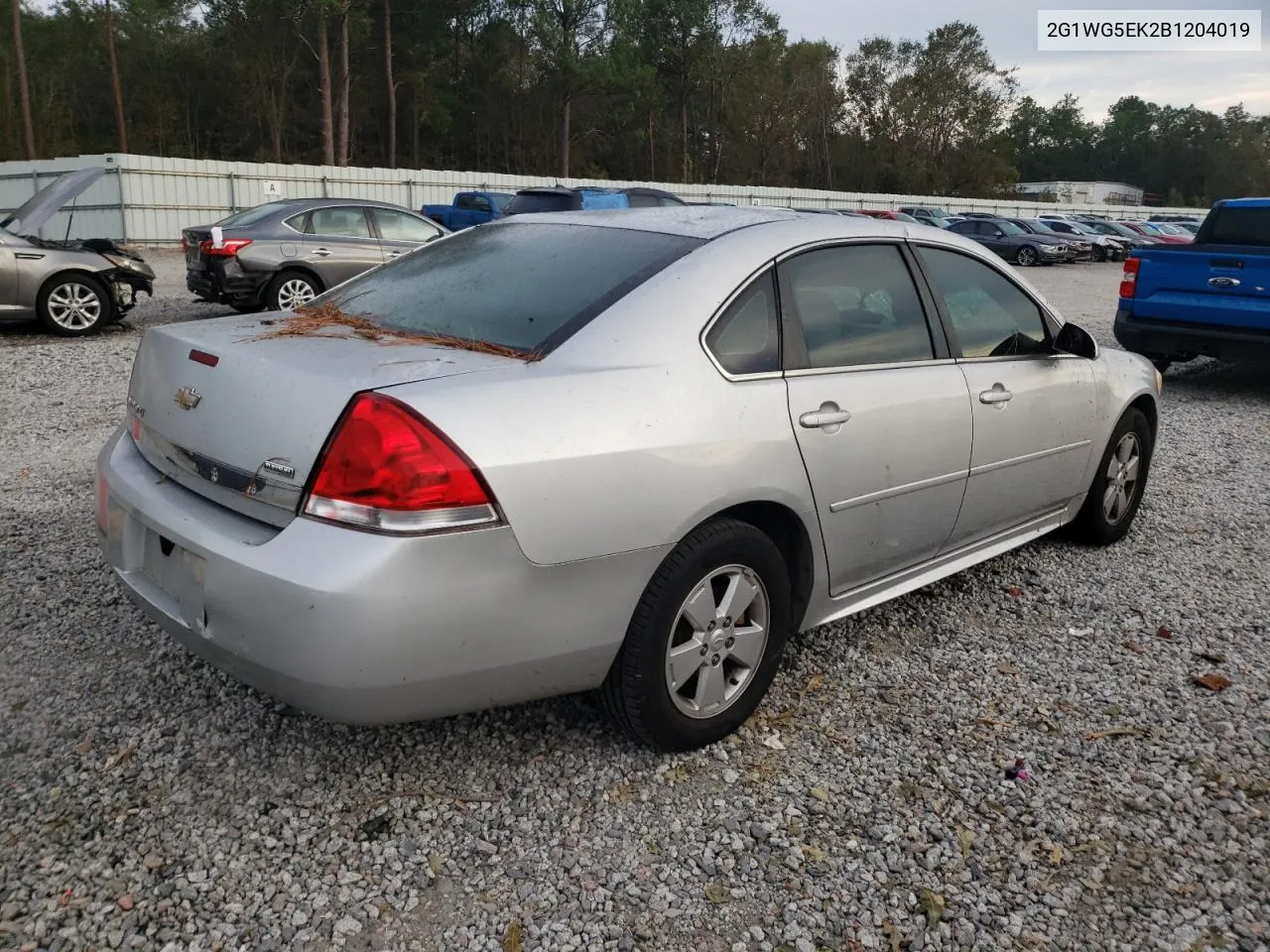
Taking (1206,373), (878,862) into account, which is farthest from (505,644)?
(1206,373)

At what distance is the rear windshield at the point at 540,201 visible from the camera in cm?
1555

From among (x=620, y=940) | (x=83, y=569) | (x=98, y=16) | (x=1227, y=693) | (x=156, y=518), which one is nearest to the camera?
(x=620, y=940)

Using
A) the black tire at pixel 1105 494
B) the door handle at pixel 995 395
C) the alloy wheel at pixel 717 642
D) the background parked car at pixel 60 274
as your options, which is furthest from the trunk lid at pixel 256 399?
the background parked car at pixel 60 274

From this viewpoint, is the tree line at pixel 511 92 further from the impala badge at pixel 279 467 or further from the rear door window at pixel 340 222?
the impala badge at pixel 279 467

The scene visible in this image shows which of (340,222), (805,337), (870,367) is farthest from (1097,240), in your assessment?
(805,337)

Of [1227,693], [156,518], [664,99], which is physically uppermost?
[664,99]

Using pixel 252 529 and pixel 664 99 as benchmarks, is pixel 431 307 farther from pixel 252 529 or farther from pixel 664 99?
pixel 664 99

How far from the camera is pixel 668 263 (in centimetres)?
299

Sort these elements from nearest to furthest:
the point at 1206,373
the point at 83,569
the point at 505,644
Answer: the point at 505,644, the point at 83,569, the point at 1206,373

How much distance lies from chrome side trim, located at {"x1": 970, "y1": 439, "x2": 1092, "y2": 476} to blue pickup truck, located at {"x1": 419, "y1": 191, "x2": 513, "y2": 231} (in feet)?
57.9

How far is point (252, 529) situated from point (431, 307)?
101 cm

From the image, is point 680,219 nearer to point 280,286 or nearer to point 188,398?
point 188,398

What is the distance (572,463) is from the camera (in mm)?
2432

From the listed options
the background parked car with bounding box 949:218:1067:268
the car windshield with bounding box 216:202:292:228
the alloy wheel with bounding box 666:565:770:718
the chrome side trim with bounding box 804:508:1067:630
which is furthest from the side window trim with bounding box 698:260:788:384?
the background parked car with bounding box 949:218:1067:268
